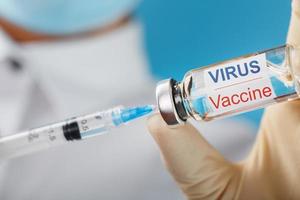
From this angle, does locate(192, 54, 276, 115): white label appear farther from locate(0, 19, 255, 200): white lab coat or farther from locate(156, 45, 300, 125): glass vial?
locate(0, 19, 255, 200): white lab coat

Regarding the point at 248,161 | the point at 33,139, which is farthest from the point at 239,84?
the point at 33,139

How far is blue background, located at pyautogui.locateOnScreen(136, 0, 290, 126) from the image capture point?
55.1 inches

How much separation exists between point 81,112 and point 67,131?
1.99ft

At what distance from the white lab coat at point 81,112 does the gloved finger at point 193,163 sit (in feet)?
1.13

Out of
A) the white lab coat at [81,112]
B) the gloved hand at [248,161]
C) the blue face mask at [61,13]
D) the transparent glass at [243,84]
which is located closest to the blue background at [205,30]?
the white lab coat at [81,112]

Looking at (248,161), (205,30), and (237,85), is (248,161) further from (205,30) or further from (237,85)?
(205,30)

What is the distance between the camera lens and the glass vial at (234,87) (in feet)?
2.43

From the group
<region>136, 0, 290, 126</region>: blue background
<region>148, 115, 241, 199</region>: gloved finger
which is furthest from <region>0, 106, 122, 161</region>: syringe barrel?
<region>136, 0, 290, 126</region>: blue background

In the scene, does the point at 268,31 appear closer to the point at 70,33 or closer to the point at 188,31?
A: the point at 188,31

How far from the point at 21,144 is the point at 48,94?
571mm

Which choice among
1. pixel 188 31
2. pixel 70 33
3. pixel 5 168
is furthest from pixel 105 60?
pixel 5 168

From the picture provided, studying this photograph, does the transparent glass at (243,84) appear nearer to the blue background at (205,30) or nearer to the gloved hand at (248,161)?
the gloved hand at (248,161)

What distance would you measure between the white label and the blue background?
664 mm

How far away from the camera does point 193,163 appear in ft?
2.90
